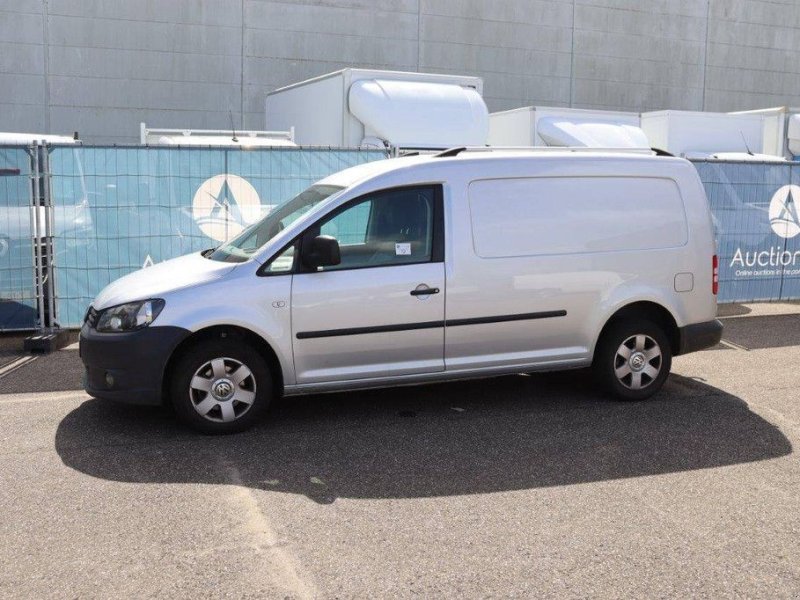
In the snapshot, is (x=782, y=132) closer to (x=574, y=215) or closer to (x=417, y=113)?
(x=417, y=113)

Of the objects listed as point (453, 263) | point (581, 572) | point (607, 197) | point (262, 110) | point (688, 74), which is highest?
point (688, 74)

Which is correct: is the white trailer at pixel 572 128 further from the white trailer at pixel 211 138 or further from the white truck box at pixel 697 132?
the white trailer at pixel 211 138

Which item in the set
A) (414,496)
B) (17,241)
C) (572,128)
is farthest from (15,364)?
(572,128)

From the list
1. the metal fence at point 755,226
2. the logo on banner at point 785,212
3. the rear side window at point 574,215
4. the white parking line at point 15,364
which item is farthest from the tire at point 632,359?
the white parking line at point 15,364

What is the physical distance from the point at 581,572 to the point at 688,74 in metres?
22.0

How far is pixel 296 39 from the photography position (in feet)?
63.4

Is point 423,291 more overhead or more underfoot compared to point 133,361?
more overhead

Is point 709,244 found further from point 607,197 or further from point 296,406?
point 296,406

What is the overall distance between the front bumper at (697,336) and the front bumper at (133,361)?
3674 millimetres

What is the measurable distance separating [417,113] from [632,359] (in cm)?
562

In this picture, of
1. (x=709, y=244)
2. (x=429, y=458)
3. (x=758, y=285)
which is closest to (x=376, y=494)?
(x=429, y=458)

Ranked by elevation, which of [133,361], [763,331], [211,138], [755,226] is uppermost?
[211,138]

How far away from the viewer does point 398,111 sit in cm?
1105

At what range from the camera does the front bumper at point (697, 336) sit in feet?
21.9
